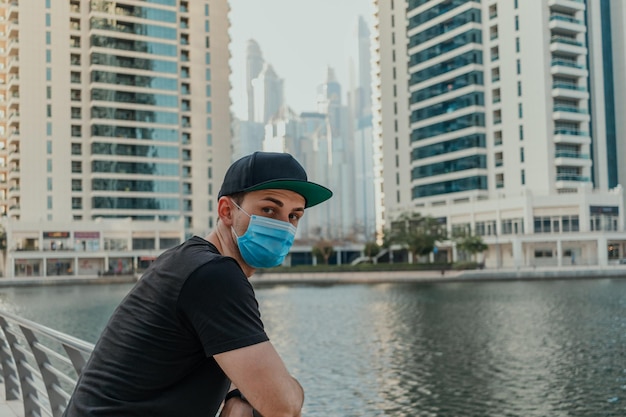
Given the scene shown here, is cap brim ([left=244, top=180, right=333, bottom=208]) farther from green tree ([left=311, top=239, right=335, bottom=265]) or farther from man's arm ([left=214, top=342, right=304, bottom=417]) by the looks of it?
green tree ([left=311, top=239, right=335, bottom=265])

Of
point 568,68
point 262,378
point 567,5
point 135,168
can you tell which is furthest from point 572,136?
point 262,378

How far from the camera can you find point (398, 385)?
1456 cm

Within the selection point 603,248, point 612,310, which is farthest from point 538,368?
point 603,248

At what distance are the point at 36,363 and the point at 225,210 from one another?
397 centimetres

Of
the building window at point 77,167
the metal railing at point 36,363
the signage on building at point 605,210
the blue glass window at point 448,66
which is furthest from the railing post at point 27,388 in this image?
the building window at point 77,167

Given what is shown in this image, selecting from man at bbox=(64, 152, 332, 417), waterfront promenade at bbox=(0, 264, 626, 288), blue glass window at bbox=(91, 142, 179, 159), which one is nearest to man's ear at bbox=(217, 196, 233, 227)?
man at bbox=(64, 152, 332, 417)

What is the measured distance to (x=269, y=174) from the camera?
2018 mm

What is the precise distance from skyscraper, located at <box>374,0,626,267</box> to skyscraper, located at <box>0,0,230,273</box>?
2927 cm

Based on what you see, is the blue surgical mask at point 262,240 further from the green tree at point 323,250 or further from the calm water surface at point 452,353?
the green tree at point 323,250

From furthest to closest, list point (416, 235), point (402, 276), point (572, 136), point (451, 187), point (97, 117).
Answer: point (97, 117) → point (451, 187) → point (572, 136) → point (416, 235) → point (402, 276)

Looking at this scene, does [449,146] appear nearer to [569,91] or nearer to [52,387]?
[569,91]

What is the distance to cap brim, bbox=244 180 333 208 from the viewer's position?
6.62ft

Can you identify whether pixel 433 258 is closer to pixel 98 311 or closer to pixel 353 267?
pixel 353 267

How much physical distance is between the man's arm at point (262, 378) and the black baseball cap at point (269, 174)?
1.54 feet
